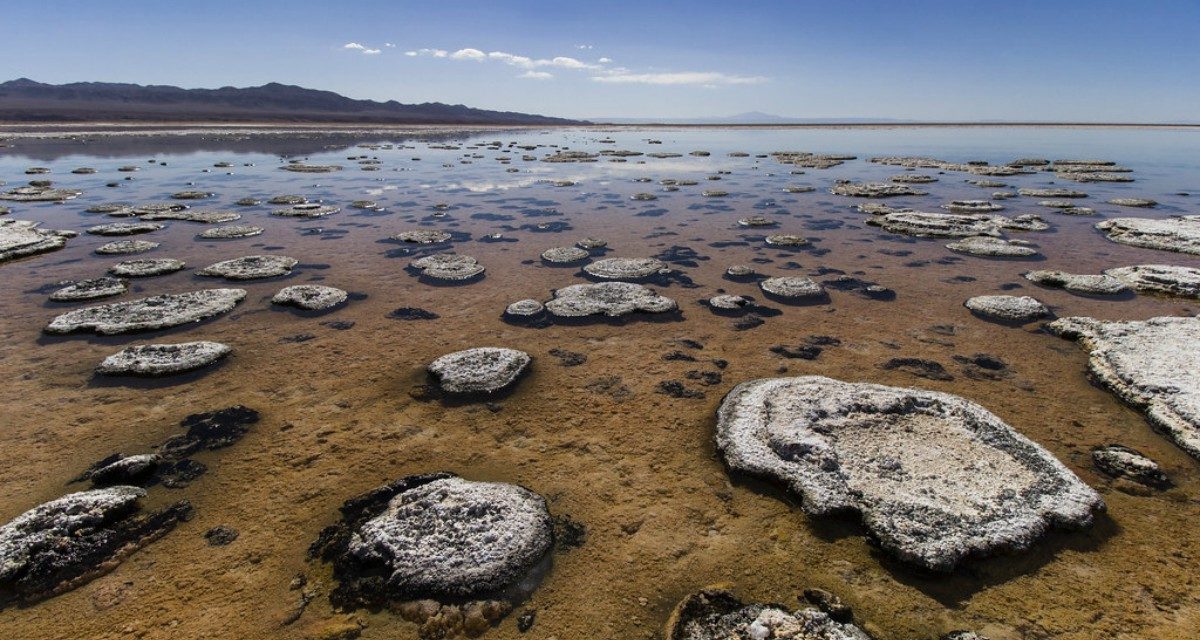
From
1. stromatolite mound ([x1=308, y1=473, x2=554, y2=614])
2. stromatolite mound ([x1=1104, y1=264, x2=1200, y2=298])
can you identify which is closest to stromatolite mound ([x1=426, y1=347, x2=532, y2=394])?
stromatolite mound ([x1=308, y1=473, x2=554, y2=614])

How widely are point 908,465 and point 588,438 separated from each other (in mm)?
1944

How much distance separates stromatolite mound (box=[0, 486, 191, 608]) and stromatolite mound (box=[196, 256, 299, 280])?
4649 mm

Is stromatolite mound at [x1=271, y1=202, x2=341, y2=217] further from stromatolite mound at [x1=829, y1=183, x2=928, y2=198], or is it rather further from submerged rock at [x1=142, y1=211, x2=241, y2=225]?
stromatolite mound at [x1=829, y1=183, x2=928, y2=198]

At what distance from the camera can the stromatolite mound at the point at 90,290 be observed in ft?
20.2

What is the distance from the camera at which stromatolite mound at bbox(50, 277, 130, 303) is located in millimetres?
6148

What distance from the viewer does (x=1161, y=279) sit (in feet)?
21.9

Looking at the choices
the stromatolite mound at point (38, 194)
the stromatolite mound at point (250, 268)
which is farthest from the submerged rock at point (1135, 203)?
the stromatolite mound at point (38, 194)

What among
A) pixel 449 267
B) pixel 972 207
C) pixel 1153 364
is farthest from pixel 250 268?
pixel 972 207

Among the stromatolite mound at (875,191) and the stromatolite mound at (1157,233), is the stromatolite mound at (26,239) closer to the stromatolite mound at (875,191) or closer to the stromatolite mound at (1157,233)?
the stromatolite mound at (875,191)

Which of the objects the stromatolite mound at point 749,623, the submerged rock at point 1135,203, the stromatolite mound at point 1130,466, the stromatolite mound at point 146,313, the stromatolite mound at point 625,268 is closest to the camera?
the stromatolite mound at point 749,623

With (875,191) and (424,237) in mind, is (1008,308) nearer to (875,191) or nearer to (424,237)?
(424,237)

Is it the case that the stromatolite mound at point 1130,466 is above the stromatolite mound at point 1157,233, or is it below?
below

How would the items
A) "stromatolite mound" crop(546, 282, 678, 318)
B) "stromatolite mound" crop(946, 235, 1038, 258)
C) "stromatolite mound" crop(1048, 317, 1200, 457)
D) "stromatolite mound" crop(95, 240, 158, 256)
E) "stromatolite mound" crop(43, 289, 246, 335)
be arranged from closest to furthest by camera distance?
"stromatolite mound" crop(1048, 317, 1200, 457), "stromatolite mound" crop(43, 289, 246, 335), "stromatolite mound" crop(546, 282, 678, 318), "stromatolite mound" crop(95, 240, 158, 256), "stromatolite mound" crop(946, 235, 1038, 258)

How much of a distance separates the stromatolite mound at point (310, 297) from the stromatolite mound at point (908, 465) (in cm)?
452
